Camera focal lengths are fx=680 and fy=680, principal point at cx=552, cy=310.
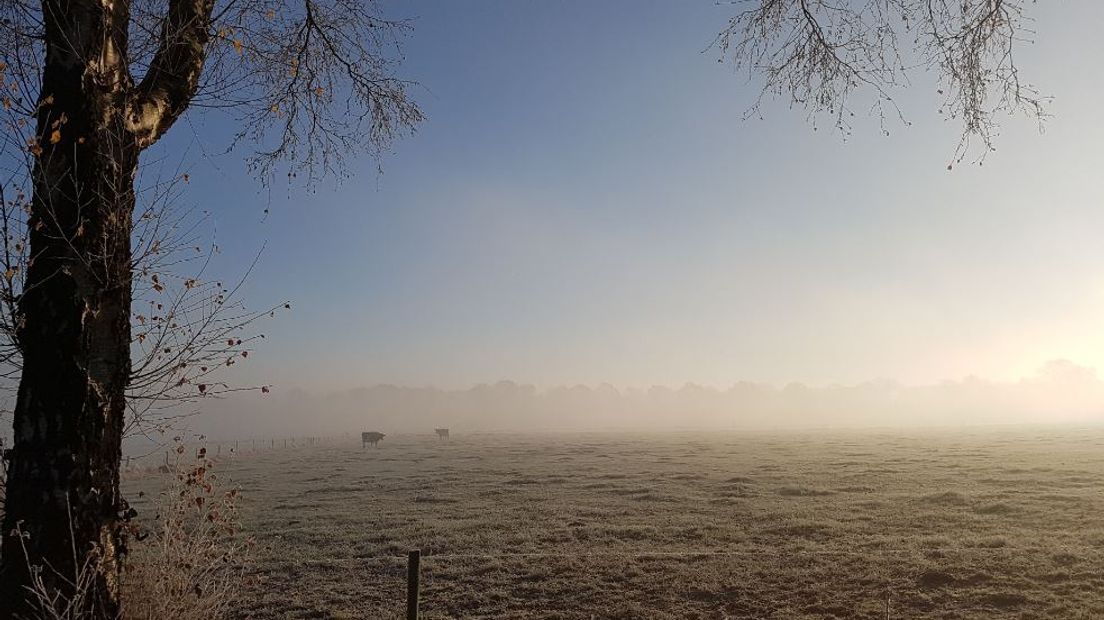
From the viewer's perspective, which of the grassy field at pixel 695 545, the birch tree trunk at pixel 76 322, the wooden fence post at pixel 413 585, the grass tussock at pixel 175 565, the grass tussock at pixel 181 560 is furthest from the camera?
the grassy field at pixel 695 545

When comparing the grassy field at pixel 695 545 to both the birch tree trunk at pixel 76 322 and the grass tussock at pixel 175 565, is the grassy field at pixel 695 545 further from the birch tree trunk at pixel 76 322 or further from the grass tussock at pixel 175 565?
the birch tree trunk at pixel 76 322

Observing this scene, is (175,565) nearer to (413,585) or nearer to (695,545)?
(413,585)

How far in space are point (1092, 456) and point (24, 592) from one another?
66136 mm

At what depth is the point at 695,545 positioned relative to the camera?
20.6 m

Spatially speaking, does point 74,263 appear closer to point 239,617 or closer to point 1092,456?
point 239,617

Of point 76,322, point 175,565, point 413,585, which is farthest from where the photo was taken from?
point 413,585

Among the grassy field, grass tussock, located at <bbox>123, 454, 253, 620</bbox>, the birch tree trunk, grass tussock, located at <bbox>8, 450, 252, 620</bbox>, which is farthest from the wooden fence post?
the birch tree trunk

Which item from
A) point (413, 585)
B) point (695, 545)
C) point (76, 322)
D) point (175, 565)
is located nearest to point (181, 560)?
point (175, 565)

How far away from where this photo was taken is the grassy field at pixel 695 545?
14570 millimetres

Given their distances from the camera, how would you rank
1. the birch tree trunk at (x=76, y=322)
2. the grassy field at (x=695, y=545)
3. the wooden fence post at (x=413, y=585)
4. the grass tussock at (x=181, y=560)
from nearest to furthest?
the birch tree trunk at (x=76, y=322) → the grass tussock at (x=181, y=560) → the wooden fence post at (x=413, y=585) → the grassy field at (x=695, y=545)

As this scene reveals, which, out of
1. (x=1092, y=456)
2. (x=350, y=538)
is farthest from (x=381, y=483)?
(x=1092, y=456)

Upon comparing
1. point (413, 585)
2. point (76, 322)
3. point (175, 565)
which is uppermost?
point (76, 322)

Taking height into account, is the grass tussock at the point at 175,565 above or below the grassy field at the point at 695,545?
above

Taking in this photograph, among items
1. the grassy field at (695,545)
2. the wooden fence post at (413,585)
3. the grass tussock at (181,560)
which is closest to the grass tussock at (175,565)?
the grass tussock at (181,560)
